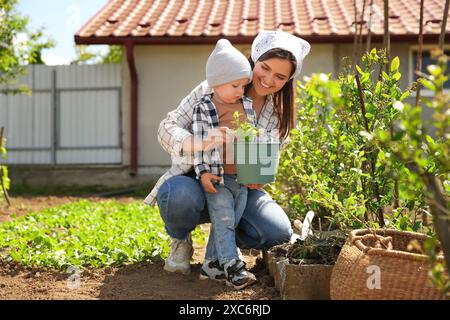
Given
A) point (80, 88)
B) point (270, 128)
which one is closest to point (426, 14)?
point (80, 88)

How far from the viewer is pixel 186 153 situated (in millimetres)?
3098

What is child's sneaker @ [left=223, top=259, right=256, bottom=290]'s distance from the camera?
2863mm

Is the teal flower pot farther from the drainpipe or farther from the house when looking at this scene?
the drainpipe

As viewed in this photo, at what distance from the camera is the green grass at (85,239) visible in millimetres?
3531

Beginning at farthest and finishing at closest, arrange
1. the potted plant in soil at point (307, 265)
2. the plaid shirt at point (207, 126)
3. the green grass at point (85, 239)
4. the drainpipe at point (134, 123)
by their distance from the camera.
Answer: the drainpipe at point (134, 123), the green grass at point (85, 239), the plaid shirt at point (207, 126), the potted plant in soil at point (307, 265)

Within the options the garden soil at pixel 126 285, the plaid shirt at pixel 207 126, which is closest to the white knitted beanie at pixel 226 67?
the plaid shirt at pixel 207 126

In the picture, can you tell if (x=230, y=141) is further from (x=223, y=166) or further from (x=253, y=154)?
(x=223, y=166)

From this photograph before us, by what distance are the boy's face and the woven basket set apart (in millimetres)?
968

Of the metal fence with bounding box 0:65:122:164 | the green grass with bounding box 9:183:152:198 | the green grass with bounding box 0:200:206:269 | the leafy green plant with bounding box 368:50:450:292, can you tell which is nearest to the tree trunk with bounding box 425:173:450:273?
the leafy green plant with bounding box 368:50:450:292

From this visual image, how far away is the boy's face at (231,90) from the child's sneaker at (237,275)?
2.54ft

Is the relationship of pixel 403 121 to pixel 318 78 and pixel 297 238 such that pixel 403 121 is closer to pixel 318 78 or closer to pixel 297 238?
pixel 318 78

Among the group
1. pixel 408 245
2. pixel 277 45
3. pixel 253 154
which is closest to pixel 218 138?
pixel 253 154

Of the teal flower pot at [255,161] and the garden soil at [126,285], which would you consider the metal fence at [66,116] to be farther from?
the teal flower pot at [255,161]

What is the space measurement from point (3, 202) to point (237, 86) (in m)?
4.82
